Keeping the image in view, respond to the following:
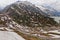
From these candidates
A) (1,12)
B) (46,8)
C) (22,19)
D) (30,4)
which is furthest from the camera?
(46,8)

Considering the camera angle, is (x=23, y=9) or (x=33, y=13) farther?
(x=33, y=13)

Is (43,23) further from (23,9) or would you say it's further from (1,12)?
(1,12)

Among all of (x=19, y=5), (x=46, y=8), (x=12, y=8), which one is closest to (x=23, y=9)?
(x=19, y=5)

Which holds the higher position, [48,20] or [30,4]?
[30,4]

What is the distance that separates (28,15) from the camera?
1294 cm

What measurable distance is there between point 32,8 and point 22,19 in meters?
1.75

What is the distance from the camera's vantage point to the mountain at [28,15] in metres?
11.8

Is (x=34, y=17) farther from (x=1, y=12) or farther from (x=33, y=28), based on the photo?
(x=1, y=12)

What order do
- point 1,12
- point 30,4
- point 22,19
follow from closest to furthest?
point 1,12 → point 22,19 → point 30,4

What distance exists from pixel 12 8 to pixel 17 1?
1.25 meters

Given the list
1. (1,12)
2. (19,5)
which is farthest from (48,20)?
(1,12)

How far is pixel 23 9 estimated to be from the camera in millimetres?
12672

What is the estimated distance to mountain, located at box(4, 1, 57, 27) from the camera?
11.8 metres

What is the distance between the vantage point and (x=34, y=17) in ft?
45.4
